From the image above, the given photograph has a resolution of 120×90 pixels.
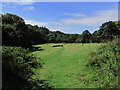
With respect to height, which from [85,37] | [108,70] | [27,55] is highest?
[85,37]

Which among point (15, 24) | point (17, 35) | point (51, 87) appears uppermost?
point (15, 24)

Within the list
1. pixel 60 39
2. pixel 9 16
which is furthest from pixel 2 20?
pixel 60 39

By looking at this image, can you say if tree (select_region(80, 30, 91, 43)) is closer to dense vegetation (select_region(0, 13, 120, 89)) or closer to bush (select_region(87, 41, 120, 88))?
dense vegetation (select_region(0, 13, 120, 89))

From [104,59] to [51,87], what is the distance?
559 cm

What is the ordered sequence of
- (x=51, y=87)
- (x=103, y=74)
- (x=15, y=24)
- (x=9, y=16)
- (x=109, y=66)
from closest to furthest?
(x=51, y=87) → (x=103, y=74) → (x=109, y=66) → (x=15, y=24) → (x=9, y=16)

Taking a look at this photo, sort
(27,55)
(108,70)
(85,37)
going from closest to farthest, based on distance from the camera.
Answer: (108,70), (27,55), (85,37)

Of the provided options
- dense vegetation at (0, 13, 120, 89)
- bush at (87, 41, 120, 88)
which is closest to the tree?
dense vegetation at (0, 13, 120, 89)

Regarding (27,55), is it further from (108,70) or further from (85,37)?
(85,37)

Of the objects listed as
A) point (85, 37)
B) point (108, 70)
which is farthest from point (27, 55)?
point (85, 37)

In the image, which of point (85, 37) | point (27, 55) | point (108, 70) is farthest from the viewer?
point (85, 37)

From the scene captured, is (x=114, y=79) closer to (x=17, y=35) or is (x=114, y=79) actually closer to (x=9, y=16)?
(x=17, y=35)

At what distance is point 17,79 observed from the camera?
6.95 metres

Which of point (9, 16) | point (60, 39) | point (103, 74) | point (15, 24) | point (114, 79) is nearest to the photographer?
point (114, 79)

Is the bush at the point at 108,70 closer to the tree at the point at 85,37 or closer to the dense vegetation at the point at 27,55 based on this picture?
the dense vegetation at the point at 27,55
